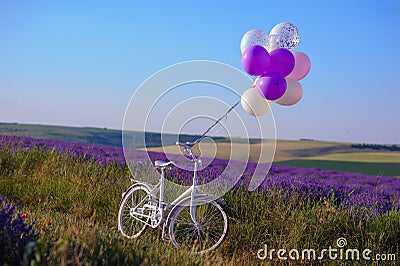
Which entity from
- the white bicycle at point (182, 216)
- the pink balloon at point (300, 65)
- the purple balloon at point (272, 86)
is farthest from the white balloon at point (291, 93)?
the white bicycle at point (182, 216)

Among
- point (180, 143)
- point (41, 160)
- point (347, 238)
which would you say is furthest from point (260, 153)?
point (41, 160)

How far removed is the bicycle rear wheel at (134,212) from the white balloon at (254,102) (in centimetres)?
162

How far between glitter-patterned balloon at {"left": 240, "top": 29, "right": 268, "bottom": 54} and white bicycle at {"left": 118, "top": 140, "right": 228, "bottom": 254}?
1.43m

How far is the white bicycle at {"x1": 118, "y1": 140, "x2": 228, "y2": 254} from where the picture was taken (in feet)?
17.7

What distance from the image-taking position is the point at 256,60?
214 inches

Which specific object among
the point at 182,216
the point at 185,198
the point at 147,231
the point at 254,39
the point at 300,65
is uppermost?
the point at 254,39

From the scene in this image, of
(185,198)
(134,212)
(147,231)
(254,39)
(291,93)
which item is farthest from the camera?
(147,231)

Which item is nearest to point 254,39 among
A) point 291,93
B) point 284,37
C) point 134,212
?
point 284,37

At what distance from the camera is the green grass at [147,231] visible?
148 inches

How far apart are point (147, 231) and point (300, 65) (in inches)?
114

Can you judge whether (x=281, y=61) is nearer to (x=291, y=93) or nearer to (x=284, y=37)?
(x=291, y=93)

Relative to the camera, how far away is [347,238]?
18.4 feet

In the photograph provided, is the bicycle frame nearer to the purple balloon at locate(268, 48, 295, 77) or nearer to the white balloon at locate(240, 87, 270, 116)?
the white balloon at locate(240, 87, 270, 116)

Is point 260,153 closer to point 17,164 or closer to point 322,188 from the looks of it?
point 322,188
